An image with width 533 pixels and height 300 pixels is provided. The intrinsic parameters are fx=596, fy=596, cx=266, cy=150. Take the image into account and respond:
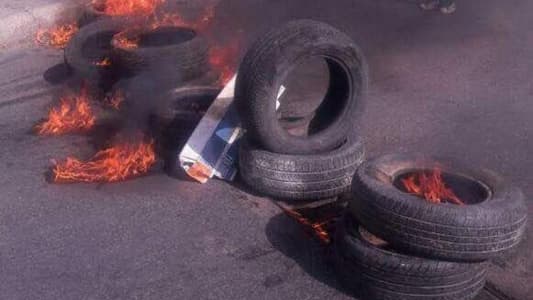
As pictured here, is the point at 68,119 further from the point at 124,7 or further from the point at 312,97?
the point at 124,7

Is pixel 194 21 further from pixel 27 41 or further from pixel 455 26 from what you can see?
pixel 455 26

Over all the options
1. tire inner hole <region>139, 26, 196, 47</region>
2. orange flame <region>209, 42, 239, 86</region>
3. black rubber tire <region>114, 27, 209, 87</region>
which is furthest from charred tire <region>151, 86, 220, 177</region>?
tire inner hole <region>139, 26, 196, 47</region>

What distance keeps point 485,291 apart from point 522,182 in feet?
6.23

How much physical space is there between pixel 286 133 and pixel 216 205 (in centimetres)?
98

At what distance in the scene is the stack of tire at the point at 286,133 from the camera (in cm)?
555

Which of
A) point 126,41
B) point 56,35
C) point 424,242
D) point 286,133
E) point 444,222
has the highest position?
point 444,222

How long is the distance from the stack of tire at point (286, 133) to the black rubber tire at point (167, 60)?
7.89 feet

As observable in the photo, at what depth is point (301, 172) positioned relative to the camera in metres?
5.67

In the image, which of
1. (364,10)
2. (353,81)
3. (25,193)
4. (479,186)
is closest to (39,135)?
(25,193)

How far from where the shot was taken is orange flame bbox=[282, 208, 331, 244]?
17.2 ft

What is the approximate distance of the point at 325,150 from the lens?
6.00 metres

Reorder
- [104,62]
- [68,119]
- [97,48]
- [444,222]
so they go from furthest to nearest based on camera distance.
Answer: [97,48] < [104,62] < [68,119] < [444,222]

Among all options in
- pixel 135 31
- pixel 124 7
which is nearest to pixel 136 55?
pixel 135 31

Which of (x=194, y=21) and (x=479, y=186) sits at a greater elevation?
(x=479, y=186)
